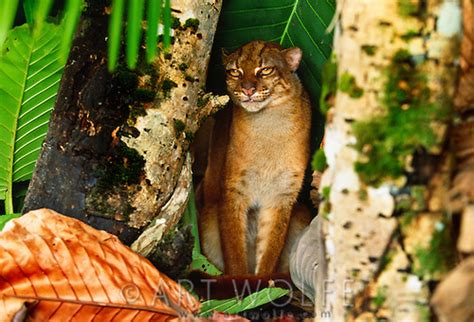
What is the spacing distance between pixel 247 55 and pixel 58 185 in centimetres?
148

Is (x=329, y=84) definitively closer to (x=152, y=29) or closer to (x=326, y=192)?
(x=326, y=192)

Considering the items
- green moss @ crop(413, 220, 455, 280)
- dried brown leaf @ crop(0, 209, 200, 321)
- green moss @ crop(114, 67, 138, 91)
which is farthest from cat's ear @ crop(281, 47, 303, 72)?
green moss @ crop(413, 220, 455, 280)

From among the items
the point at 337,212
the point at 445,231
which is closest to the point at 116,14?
the point at 337,212

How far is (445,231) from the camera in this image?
1764 millimetres

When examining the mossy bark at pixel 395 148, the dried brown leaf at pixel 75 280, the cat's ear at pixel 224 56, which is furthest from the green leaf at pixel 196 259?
the mossy bark at pixel 395 148

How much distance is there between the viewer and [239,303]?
299 centimetres

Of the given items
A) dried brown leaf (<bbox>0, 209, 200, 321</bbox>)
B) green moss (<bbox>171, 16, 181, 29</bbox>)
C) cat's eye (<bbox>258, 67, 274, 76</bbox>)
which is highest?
cat's eye (<bbox>258, 67, 274, 76</bbox>)

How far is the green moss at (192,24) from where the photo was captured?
10.8ft

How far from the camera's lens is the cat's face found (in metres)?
4.23

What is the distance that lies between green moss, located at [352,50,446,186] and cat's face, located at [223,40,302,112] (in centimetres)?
246

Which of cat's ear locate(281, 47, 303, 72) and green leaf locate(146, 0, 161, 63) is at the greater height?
cat's ear locate(281, 47, 303, 72)

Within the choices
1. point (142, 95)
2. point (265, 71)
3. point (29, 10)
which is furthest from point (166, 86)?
point (265, 71)

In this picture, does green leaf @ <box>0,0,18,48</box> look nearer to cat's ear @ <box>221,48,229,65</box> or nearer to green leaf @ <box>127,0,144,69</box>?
green leaf @ <box>127,0,144,69</box>

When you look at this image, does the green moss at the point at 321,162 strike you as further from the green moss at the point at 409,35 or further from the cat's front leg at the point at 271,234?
the cat's front leg at the point at 271,234
